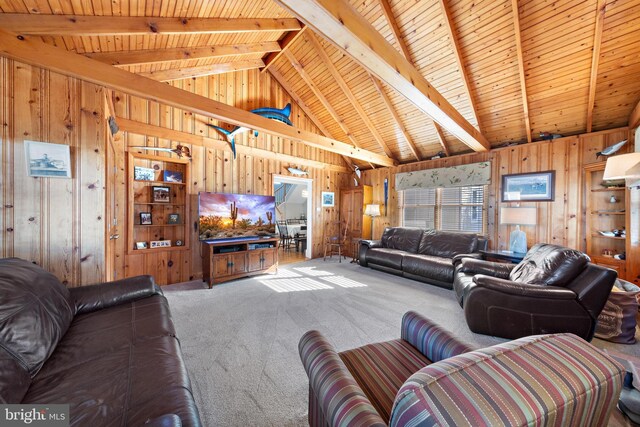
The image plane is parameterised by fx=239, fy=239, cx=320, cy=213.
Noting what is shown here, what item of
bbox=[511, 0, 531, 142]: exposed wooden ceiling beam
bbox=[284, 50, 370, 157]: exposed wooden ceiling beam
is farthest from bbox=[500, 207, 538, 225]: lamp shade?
bbox=[284, 50, 370, 157]: exposed wooden ceiling beam

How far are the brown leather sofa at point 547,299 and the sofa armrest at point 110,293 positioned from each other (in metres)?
3.24

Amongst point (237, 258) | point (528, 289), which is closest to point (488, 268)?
point (528, 289)

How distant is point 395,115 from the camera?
5121mm

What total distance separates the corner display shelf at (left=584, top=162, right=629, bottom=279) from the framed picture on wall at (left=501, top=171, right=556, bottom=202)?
458mm

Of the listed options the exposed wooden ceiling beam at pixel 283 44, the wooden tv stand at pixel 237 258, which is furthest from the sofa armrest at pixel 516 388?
the exposed wooden ceiling beam at pixel 283 44

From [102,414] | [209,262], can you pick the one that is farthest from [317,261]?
[102,414]

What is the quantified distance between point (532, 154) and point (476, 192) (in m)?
1.14

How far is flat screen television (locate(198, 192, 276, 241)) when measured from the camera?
430 cm

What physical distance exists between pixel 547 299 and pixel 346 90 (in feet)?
15.4

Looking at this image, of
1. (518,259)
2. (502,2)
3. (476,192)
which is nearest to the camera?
(502,2)

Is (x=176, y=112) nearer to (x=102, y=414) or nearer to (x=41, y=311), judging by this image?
(x=41, y=311)

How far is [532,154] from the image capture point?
14.8 ft

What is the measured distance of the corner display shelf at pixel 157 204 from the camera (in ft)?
12.8

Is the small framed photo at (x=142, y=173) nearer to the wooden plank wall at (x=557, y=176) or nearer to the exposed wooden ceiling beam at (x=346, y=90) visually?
the exposed wooden ceiling beam at (x=346, y=90)
